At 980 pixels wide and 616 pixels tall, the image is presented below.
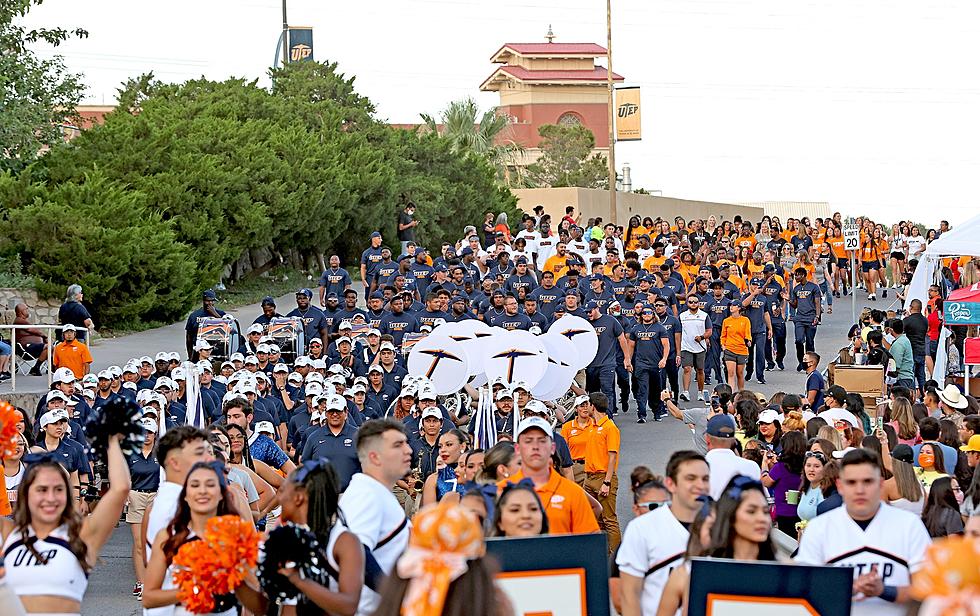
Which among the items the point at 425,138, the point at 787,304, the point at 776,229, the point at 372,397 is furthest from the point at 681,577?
the point at 425,138

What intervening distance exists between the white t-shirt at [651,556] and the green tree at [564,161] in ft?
200

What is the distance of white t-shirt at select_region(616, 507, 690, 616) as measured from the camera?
5.89 metres

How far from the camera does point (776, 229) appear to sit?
30.2 m

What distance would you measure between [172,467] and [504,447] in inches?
81.4

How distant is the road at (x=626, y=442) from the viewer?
11.1 meters

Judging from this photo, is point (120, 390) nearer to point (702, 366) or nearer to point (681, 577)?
point (702, 366)

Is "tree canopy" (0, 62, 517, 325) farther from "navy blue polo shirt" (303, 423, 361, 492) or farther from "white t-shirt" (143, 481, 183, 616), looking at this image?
"white t-shirt" (143, 481, 183, 616)

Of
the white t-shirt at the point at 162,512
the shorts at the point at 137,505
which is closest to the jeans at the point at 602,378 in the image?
the shorts at the point at 137,505

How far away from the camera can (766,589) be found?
5352mm

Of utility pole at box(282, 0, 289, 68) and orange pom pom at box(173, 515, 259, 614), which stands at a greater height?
utility pole at box(282, 0, 289, 68)

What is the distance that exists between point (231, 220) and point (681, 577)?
26553mm

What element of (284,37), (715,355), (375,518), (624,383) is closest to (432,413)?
(375,518)

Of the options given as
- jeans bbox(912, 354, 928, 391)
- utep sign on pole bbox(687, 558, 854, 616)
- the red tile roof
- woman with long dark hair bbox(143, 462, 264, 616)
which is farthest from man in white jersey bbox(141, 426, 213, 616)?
the red tile roof

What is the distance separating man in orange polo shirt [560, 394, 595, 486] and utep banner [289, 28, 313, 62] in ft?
126
